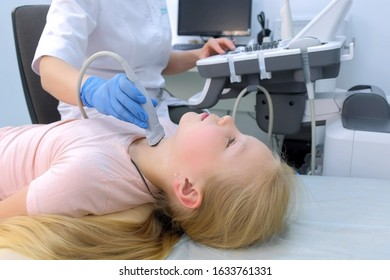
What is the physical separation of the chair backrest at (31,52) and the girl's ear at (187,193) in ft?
2.42

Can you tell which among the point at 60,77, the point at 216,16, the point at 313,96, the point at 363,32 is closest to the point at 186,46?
the point at 216,16

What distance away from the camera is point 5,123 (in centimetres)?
265

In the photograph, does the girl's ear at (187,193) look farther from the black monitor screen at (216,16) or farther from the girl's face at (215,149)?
the black monitor screen at (216,16)

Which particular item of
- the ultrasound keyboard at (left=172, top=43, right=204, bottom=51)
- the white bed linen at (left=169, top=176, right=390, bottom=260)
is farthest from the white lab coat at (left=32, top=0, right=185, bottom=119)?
the ultrasound keyboard at (left=172, top=43, right=204, bottom=51)

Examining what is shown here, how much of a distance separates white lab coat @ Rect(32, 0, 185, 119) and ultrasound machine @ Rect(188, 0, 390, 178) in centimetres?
23

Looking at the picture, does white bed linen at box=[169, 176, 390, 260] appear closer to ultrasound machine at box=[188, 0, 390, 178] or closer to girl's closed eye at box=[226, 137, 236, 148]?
ultrasound machine at box=[188, 0, 390, 178]

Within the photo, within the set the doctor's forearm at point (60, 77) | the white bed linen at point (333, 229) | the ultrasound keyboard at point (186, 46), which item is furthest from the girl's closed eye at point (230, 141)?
the ultrasound keyboard at point (186, 46)

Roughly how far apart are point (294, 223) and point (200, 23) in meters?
1.62

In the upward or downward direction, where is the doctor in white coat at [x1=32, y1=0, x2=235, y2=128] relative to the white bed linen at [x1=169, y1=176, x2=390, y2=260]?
upward

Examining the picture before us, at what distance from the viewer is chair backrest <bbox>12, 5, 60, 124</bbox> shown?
1351 mm

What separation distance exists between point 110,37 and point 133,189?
56cm

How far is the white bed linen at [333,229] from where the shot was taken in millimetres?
796

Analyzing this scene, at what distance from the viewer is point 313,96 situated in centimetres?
119

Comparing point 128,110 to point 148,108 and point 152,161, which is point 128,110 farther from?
point 152,161
